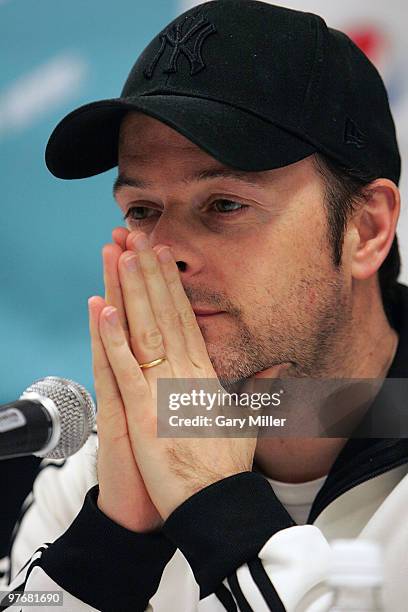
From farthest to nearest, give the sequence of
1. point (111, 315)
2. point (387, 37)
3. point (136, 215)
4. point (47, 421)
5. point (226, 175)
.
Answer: point (387, 37) → point (136, 215) → point (226, 175) → point (111, 315) → point (47, 421)

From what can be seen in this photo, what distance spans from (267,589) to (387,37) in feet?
4.24

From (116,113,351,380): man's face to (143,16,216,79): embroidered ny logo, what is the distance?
84 mm

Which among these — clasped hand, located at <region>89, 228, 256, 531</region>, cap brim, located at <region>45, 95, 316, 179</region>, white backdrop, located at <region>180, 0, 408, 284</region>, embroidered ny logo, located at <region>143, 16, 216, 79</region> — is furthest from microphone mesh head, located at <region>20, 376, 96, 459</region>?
white backdrop, located at <region>180, 0, 408, 284</region>

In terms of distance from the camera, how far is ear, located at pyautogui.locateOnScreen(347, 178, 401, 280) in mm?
1406

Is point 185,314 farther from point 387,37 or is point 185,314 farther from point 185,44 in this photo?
point 387,37

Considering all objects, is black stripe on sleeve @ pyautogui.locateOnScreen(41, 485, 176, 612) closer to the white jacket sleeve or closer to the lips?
the white jacket sleeve

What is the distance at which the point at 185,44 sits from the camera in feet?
4.21

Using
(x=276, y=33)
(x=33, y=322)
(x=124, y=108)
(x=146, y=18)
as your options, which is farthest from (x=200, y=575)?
(x=146, y=18)

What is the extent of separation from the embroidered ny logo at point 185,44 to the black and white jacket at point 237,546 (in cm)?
55

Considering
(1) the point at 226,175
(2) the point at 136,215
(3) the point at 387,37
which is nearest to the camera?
(1) the point at 226,175

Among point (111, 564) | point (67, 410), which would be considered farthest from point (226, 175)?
point (111, 564)

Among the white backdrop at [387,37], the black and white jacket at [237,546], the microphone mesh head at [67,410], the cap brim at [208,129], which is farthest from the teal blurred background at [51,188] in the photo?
the microphone mesh head at [67,410]

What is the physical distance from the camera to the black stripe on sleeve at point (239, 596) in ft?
3.37

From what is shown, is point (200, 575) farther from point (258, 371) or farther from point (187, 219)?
point (187, 219)
